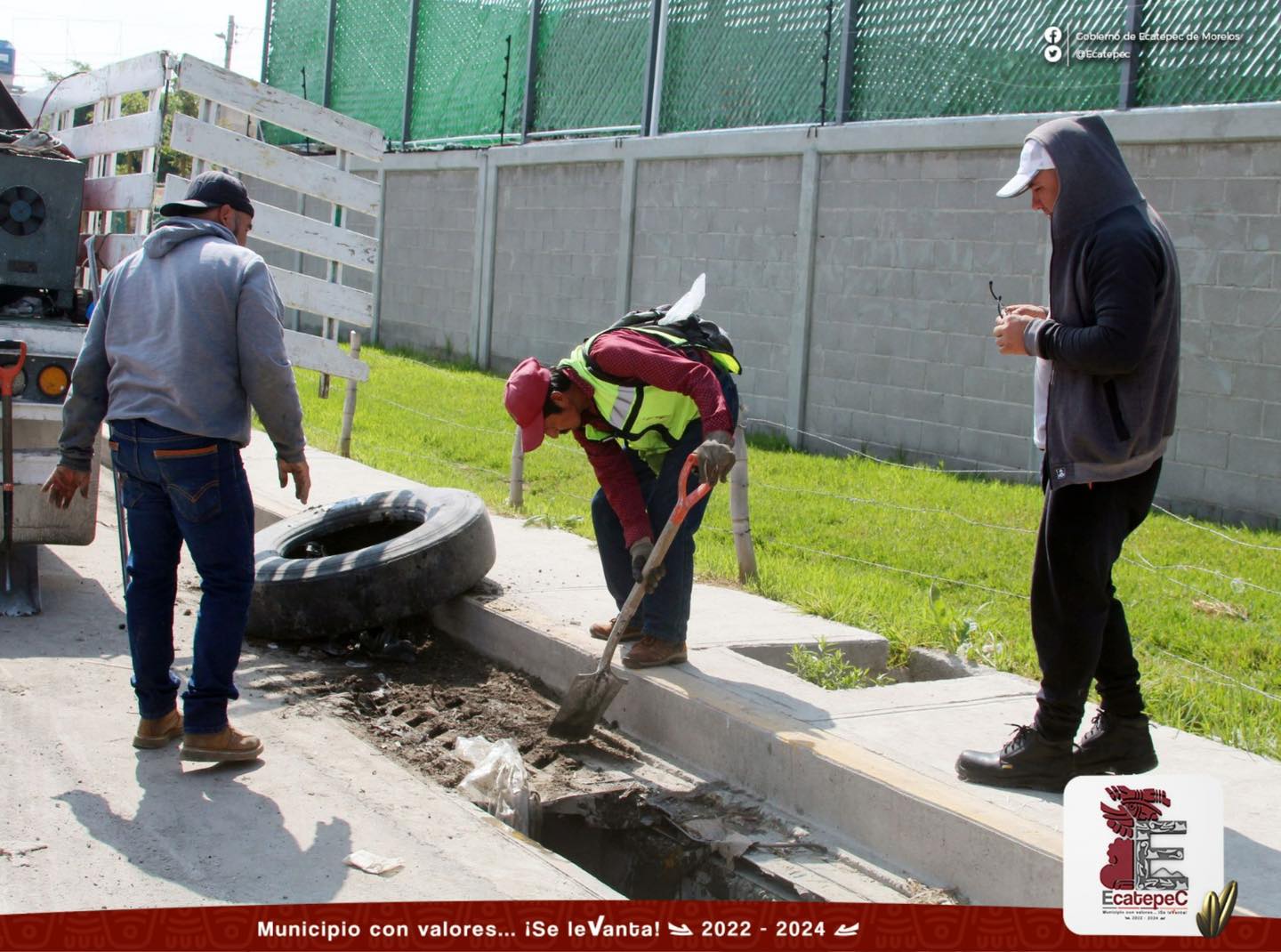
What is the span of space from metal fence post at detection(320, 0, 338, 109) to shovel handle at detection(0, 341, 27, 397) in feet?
55.3

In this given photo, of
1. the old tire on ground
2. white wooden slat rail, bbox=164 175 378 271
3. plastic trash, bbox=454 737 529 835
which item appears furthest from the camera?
white wooden slat rail, bbox=164 175 378 271

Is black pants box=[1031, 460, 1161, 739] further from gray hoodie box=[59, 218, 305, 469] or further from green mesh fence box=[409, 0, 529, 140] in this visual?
green mesh fence box=[409, 0, 529, 140]

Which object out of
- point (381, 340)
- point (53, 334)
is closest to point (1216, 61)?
point (53, 334)

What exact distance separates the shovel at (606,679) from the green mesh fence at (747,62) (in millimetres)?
8710

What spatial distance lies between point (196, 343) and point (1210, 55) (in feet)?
26.8

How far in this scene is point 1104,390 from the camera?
405 cm

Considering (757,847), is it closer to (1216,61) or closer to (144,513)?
(144,513)

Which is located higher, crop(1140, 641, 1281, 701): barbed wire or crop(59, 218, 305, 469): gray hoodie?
crop(59, 218, 305, 469): gray hoodie

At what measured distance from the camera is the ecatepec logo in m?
3.54

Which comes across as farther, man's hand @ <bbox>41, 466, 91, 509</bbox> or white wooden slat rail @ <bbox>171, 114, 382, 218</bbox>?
white wooden slat rail @ <bbox>171, 114, 382, 218</bbox>

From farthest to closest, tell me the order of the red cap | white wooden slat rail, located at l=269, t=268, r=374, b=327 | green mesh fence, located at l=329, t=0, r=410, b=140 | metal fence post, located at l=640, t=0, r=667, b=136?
1. green mesh fence, located at l=329, t=0, r=410, b=140
2. metal fence post, located at l=640, t=0, r=667, b=136
3. white wooden slat rail, located at l=269, t=268, r=374, b=327
4. the red cap

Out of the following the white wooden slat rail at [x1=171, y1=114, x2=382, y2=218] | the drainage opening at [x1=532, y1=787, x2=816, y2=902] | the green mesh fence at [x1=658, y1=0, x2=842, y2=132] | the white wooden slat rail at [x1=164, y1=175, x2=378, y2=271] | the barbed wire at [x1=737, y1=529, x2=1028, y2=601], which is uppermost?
the green mesh fence at [x1=658, y1=0, x2=842, y2=132]

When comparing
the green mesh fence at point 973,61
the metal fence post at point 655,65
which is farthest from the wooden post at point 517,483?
the metal fence post at point 655,65

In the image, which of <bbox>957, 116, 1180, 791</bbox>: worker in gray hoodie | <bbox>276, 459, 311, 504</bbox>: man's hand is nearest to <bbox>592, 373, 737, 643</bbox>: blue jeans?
<bbox>276, 459, 311, 504</bbox>: man's hand
